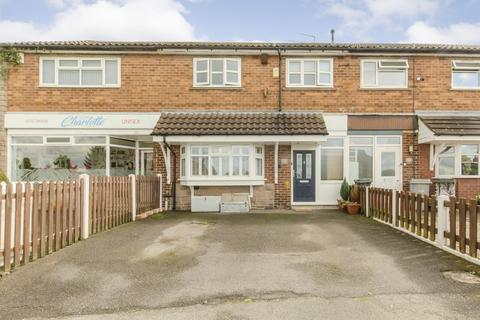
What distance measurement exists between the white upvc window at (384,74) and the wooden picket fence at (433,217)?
15.9 ft

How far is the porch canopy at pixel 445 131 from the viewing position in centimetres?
1213

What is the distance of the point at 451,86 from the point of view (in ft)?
43.9

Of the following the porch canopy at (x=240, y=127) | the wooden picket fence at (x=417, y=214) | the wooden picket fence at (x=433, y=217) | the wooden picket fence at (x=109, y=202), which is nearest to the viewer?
the wooden picket fence at (x=433, y=217)

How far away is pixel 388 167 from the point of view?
13.3m

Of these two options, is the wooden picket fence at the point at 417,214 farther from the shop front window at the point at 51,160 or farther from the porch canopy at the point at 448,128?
the shop front window at the point at 51,160

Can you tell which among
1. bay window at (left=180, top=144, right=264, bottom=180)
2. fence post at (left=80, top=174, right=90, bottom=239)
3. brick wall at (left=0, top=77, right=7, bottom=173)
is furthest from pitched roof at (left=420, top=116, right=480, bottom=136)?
brick wall at (left=0, top=77, right=7, bottom=173)

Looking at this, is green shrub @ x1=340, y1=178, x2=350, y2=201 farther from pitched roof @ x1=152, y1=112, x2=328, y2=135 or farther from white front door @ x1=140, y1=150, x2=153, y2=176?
white front door @ x1=140, y1=150, x2=153, y2=176

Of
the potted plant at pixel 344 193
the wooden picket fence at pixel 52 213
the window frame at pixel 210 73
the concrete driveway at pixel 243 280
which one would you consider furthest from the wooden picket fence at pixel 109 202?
the potted plant at pixel 344 193

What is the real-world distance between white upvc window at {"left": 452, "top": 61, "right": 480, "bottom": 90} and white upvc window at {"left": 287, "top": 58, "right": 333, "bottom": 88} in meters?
4.61

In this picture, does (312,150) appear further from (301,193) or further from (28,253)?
(28,253)

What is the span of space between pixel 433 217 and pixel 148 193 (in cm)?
806

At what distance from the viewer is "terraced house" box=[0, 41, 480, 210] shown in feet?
42.9

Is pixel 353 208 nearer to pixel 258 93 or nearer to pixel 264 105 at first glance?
pixel 264 105

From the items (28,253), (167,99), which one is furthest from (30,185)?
(167,99)
